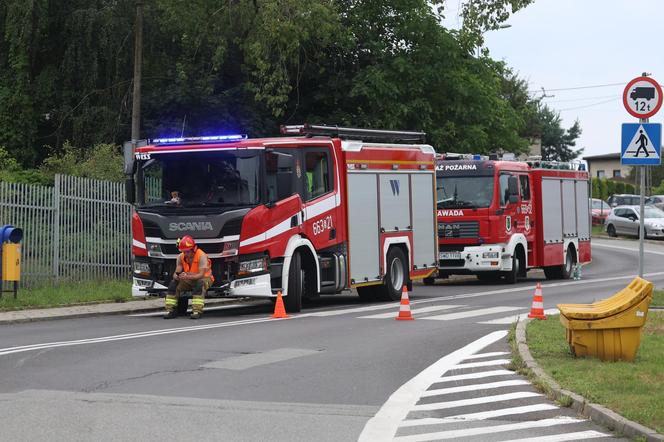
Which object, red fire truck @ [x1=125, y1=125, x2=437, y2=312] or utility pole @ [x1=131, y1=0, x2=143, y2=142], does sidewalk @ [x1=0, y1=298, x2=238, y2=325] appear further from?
utility pole @ [x1=131, y1=0, x2=143, y2=142]

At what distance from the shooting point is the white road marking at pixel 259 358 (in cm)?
1244

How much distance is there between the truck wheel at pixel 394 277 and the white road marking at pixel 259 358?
8995 mm

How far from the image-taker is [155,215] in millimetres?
19375

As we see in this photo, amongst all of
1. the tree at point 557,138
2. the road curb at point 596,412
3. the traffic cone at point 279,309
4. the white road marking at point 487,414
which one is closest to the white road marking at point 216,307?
the traffic cone at point 279,309

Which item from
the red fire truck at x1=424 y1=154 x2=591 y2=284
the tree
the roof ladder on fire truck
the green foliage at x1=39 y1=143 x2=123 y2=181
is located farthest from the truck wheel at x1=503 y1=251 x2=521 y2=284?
the tree

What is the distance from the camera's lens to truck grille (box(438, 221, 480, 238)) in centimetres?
2820

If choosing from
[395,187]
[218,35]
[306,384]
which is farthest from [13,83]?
[306,384]

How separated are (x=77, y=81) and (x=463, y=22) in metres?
13.2

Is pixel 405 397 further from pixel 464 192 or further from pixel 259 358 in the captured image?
pixel 464 192

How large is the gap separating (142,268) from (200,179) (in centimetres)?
184

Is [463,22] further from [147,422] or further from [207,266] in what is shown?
[147,422]

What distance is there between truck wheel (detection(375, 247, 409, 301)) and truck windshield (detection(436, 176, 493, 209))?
501 centimetres

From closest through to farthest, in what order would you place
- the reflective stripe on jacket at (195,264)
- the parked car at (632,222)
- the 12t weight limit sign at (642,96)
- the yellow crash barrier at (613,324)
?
1. the yellow crash barrier at (613,324)
2. the 12t weight limit sign at (642,96)
3. the reflective stripe on jacket at (195,264)
4. the parked car at (632,222)

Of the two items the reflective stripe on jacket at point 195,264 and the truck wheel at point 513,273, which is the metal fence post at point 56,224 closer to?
the reflective stripe on jacket at point 195,264
